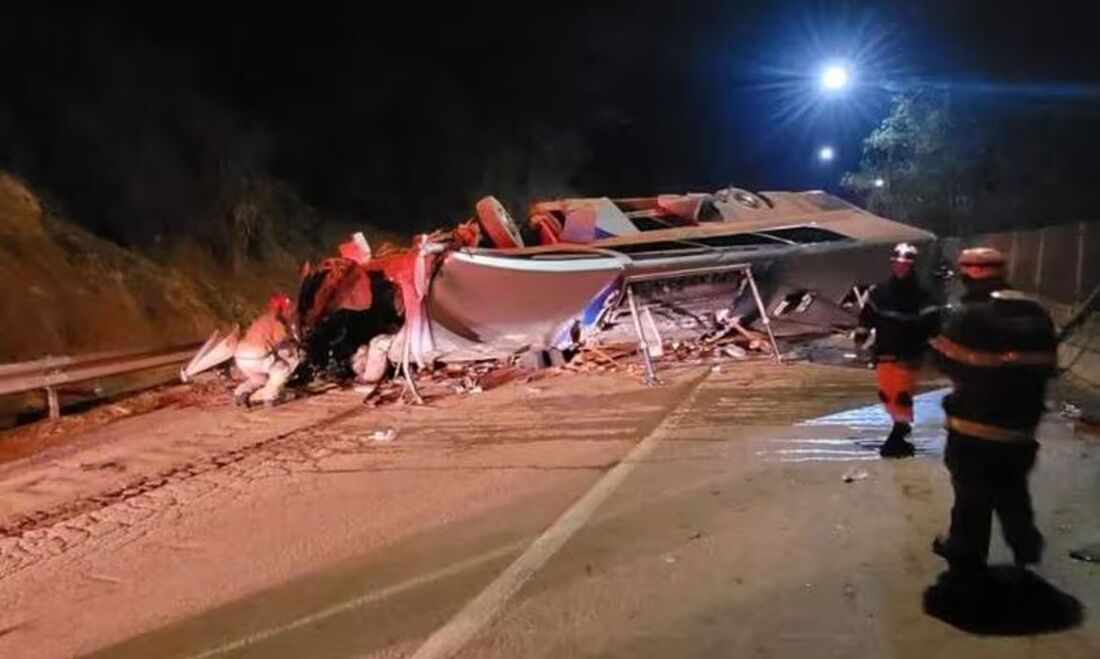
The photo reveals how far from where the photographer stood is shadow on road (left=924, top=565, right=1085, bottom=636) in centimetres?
368

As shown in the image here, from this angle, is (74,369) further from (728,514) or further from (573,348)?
(728,514)

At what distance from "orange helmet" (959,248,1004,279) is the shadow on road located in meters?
1.27

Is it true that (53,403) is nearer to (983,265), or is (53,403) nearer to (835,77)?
(983,265)

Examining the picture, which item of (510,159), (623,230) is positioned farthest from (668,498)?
(510,159)

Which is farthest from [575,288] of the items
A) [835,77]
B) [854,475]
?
[835,77]

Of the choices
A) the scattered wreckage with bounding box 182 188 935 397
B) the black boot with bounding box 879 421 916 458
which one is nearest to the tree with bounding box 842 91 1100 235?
the scattered wreckage with bounding box 182 188 935 397

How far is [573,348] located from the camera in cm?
1227

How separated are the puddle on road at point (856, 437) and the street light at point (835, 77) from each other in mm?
13506

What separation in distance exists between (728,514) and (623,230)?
25.4ft

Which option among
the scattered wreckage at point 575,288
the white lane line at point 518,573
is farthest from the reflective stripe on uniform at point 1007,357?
the scattered wreckage at point 575,288

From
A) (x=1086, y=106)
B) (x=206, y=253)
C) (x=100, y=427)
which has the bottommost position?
(x=100, y=427)

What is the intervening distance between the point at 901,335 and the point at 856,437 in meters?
1.01

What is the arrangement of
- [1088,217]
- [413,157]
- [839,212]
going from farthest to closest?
[413,157] < [1088,217] < [839,212]

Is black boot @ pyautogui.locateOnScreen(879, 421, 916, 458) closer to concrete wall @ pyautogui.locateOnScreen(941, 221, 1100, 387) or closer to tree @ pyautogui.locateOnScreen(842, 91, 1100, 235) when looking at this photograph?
concrete wall @ pyautogui.locateOnScreen(941, 221, 1100, 387)
